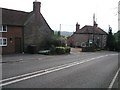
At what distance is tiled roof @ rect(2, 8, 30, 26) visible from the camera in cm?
4084

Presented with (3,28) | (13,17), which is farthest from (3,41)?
(13,17)

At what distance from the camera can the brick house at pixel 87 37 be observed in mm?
88750

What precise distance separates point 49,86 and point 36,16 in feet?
119

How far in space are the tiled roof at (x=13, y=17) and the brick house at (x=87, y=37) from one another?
1717 inches

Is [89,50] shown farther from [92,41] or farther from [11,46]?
[11,46]

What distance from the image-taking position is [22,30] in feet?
141

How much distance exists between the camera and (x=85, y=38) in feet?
292

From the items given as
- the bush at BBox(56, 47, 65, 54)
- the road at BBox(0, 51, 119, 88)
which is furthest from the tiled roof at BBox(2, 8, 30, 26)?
the road at BBox(0, 51, 119, 88)

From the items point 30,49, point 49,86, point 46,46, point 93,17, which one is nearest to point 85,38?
point 93,17

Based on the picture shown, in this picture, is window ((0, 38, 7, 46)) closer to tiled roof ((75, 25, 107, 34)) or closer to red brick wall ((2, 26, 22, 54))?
red brick wall ((2, 26, 22, 54))

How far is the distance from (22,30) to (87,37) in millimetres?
47894

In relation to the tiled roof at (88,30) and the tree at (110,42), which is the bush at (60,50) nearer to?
the tiled roof at (88,30)

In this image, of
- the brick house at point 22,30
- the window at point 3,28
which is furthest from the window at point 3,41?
the window at point 3,28

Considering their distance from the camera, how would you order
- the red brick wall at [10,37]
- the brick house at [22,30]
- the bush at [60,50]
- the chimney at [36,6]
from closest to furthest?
the red brick wall at [10,37] < the brick house at [22,30] < the bush at [60,50] < the chimney at [36,6]
